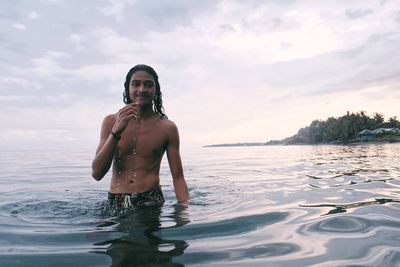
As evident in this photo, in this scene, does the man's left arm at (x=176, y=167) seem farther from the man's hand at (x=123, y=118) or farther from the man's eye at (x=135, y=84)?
the man's hand at (x=123, y=118)

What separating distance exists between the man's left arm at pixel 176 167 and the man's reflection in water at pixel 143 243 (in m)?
0.83

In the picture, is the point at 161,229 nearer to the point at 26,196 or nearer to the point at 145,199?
the point at 145,199

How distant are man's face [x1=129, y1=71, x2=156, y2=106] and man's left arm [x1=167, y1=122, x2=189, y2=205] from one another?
59cm

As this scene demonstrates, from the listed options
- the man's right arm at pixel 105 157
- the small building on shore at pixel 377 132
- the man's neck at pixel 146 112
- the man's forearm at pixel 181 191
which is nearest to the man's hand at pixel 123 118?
the man's right arm at pixel 105 157

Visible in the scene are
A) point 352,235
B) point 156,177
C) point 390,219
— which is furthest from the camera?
point 156,177

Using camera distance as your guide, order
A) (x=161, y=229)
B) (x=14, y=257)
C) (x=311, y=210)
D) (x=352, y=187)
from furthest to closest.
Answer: (x=352, y=187) → (x=311, y=210) → (x=161, y=229) → (x=14, y=257)

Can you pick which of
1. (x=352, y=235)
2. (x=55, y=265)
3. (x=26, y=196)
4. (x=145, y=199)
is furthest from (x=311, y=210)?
(x=26, y=196)

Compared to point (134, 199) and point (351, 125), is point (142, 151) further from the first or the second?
point (351, 125)

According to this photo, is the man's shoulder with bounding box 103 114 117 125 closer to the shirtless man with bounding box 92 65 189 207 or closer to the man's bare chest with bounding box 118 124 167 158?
the shirtless man with bounding box 92 65 189 207

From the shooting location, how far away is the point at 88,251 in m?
3.10

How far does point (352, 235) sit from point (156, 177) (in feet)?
9.18

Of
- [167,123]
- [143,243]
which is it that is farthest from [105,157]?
[143,243]

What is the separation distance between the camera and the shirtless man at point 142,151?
17.1 ft

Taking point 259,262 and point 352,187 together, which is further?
point 352,187
